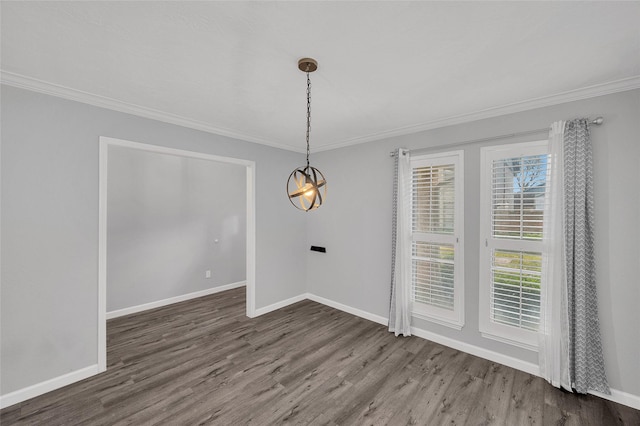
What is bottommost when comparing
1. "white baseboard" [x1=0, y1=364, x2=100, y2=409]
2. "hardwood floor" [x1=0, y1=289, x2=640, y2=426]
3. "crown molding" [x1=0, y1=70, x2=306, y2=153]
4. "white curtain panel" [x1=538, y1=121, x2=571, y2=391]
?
"hardwood floor" [x1=0, y1=289, x2=640, y2=426]

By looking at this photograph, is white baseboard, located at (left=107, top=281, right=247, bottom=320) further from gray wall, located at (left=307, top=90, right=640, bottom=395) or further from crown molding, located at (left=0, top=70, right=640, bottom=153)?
crown molding, located at (left=0, top=70, right=640, bottom=153)

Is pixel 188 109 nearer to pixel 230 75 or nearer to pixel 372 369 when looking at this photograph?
pixel 230 75

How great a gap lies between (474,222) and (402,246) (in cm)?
87

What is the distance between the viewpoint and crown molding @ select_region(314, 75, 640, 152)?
2189 mm

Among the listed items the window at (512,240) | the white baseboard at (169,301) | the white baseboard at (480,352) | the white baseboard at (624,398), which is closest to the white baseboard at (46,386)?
the white baseboard at (169,301)

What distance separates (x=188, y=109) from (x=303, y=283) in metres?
3.28

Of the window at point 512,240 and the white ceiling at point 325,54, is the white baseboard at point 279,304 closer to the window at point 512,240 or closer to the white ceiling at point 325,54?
the window at point 512,240

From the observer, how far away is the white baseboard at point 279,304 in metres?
4.05

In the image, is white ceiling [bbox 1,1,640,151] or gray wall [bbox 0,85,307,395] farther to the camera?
gray wall [bbox 0,85,307,395]

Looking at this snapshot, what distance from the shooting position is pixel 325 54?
1812 millimetres

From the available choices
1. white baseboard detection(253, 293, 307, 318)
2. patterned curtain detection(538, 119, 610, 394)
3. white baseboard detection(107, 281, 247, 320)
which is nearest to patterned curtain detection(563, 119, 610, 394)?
patterned curtain detection(538, 119, 610, 394)

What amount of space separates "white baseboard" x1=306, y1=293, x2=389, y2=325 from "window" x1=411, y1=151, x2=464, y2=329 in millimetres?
540

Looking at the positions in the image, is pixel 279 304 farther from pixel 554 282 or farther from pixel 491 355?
pixel 554 282

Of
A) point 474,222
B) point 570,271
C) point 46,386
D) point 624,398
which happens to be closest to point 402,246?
point 474,222
